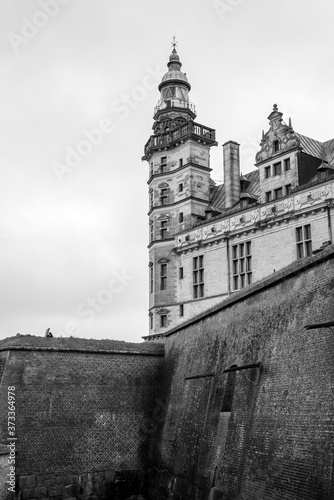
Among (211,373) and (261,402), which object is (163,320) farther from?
(261,402)

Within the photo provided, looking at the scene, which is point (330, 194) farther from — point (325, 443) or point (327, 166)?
point (325, 443)

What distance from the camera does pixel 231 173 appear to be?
37688 mm

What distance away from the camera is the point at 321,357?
37.6 feet

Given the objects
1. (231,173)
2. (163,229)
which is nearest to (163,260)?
(163,229)

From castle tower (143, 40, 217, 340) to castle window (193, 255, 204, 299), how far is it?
146 centimetres

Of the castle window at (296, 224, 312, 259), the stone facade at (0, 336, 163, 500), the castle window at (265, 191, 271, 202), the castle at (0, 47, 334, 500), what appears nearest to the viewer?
the castle at (0, 47, 334, 500)

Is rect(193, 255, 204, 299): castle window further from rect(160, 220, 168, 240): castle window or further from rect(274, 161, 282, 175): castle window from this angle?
rect(274, 161, 282, 175): castle window

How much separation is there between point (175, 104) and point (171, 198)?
9.02 meters

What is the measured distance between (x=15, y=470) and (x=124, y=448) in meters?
4.13

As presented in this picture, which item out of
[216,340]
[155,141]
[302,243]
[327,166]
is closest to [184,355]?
[216,340]

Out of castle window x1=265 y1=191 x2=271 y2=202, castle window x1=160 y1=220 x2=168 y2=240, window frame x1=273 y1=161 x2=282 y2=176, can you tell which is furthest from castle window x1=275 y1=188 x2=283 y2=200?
castle window x1=160 y1=220 x2=168 y2=240

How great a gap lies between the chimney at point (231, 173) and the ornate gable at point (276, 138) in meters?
3.69

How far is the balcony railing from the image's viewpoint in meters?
39.6

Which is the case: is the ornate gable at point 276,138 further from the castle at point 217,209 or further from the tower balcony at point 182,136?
the tower balcony at point 182,136
